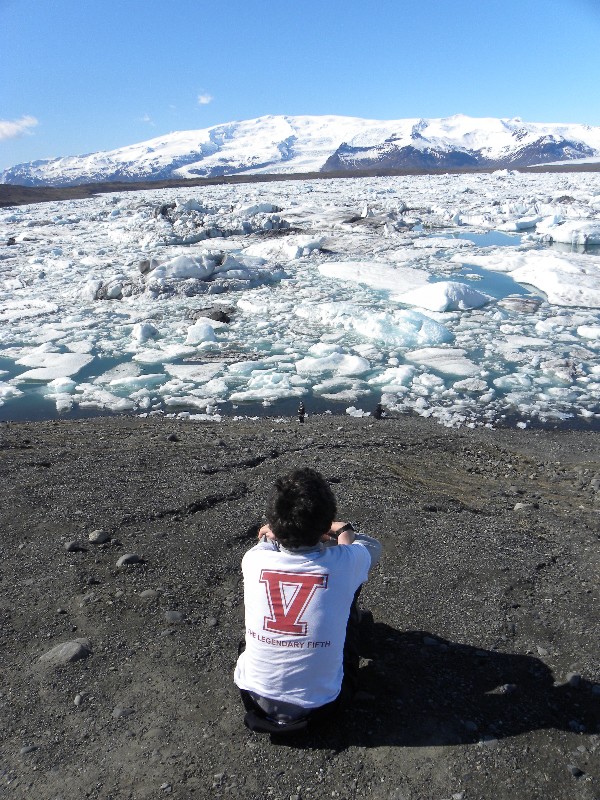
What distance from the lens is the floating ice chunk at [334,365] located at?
7.52 metres

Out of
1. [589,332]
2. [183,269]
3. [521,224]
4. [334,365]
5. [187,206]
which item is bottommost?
[334,365]

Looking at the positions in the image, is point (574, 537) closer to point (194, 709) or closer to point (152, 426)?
point (194, 709)

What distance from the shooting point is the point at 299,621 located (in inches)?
68.2

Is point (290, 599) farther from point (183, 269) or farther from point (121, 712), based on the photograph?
point (183, 269)

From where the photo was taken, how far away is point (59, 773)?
1.80m

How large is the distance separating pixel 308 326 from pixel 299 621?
7.92 m

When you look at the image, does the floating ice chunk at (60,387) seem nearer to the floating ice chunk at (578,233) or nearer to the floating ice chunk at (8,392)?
the floating ice chunk at (8,392)

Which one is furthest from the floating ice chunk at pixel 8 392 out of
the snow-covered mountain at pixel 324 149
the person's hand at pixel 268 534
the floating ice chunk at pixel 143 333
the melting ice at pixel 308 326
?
the snow-covered mountain at pixel 324 149

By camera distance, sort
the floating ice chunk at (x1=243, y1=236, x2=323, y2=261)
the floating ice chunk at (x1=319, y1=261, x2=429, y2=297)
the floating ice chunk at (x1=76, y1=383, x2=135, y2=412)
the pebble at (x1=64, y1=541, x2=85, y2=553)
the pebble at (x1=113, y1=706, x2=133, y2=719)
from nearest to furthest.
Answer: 1. the pebble at (x1=113, y1=706, x2=133, y2=719)
2. the pebble at (x1=64, y1=541, x2=85, y2=553)
3. the floating ice chunk at (x1=76, y1=383, x2=135, y2=412)
4. the floating ice chunk at (x1=319, y1=261, x2=429, y2=297)
5. the floating ice chunk at (x1=243, y1=236, x2=323, y2=261)

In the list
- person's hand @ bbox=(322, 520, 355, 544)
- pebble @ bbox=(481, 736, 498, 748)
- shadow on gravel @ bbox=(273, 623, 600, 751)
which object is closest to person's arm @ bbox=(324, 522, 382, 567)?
person's hand @ bbox=(322, 520, 355, 544)

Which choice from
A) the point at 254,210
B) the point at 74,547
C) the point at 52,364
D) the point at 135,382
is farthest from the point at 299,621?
the point at 254,210

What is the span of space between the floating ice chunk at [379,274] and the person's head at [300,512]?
32.5ft

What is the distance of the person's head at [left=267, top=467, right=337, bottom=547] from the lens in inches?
69.8

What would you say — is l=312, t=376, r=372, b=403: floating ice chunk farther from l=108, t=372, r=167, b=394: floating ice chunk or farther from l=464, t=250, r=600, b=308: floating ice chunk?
l=464, t=250, r=600, b=308: floating ice chunk
